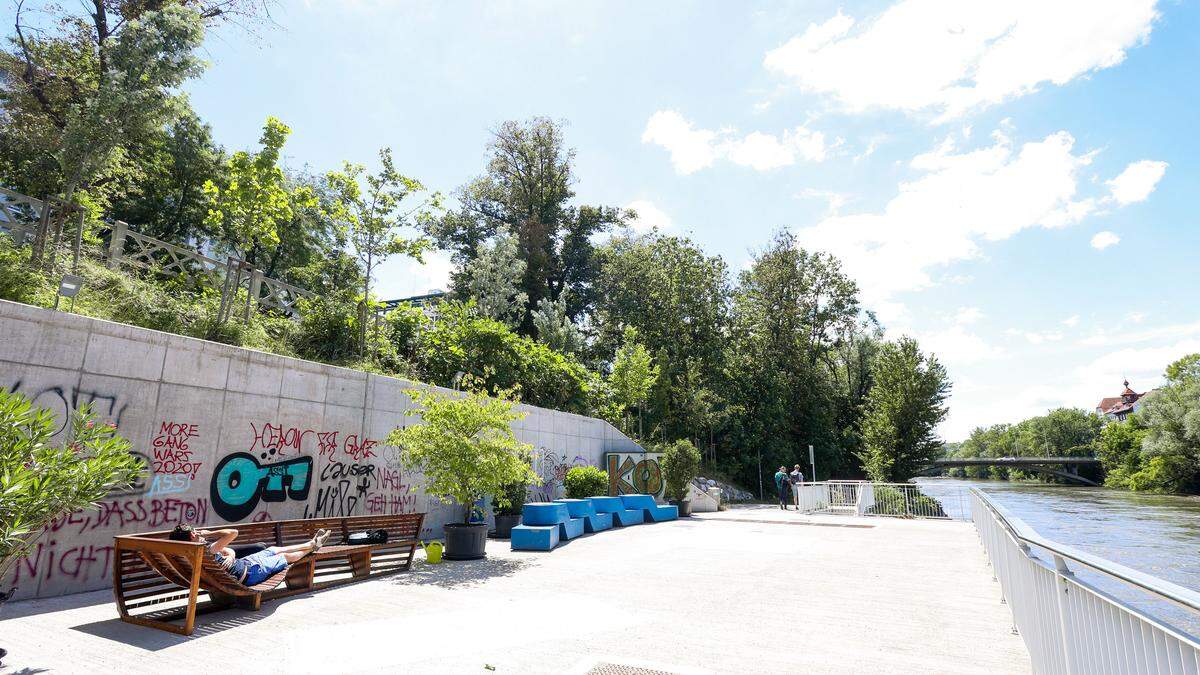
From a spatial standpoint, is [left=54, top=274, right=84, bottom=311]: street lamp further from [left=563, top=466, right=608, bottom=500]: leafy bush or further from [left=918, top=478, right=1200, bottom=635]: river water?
[left=918, top=478, right=1200, bottom=635]: river water

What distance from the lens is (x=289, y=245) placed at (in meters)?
26.8

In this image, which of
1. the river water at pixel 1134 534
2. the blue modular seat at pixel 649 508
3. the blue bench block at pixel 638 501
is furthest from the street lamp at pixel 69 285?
the blue bench block at pixel 638 501

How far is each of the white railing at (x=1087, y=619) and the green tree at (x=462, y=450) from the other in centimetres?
715

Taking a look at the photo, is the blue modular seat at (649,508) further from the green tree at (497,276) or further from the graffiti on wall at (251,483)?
the green tree at (497,276)

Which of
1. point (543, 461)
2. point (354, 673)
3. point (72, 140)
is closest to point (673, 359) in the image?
point (543, 461)

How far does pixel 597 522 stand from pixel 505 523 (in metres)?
2.53

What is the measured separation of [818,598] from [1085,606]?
4.42 metres

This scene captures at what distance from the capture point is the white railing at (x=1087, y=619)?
2.03 meters

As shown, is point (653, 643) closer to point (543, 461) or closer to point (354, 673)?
Answer: point (354, 673)

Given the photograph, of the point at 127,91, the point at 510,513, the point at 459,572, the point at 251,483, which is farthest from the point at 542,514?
the point at 127,91

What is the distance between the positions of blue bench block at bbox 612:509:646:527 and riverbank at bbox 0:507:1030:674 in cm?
590

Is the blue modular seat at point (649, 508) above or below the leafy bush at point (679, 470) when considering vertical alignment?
below

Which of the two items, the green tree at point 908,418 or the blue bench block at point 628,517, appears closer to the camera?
the blue bench block at point 628,517

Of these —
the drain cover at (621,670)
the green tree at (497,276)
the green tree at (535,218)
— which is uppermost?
the green tree at (535,218)
